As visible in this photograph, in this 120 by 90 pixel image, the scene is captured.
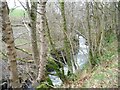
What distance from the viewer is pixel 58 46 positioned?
15422 mm

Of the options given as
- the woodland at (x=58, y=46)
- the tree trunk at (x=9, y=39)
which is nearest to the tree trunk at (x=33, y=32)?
the woodland at (x=58, y=46)

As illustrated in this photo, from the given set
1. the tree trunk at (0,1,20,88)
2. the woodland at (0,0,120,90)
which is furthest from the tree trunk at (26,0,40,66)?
the tree trunk at (0,1,20,88)

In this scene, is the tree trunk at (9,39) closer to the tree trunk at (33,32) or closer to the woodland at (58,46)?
the woodland at (58,46)

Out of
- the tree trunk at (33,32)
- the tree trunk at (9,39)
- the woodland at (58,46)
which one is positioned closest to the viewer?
the tree trunk at (9,39)

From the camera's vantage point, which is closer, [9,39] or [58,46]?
[9,39]

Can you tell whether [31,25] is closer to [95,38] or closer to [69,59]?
[69,59]

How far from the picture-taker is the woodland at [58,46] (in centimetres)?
428

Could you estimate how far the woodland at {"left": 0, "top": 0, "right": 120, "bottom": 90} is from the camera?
4.28m

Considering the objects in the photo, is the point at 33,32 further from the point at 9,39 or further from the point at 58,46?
the point at 58,46

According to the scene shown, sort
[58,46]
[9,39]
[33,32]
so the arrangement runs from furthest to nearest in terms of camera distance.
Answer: [58,46], [33,32], [9,39]

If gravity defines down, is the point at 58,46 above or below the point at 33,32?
below

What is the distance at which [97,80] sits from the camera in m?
7.14

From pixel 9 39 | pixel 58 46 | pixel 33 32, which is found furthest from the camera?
pixel 58 46

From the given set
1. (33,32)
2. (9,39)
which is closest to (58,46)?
(33,32)
